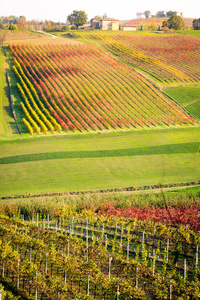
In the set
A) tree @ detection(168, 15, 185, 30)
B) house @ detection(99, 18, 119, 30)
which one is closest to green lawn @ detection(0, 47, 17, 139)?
house @ detection(99, 18, 119, 30)

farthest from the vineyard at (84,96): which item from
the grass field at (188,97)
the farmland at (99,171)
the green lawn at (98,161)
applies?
the green lawn at (98,161)

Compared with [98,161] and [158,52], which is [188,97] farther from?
[98,161]

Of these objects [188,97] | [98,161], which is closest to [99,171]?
[98,161]

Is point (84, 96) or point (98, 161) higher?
point (84, 96)

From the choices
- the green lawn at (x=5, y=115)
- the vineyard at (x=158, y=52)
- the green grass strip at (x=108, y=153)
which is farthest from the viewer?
the vineyard at (x=158, y=52)

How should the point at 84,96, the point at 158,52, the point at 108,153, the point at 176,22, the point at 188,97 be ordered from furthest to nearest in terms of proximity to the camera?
the point at 176,22, the point at 158,52, the point at 188,97, the point at 84,96, the point at 108,153

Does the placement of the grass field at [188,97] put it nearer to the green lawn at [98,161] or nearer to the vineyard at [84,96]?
the vineyard at [84,96]
